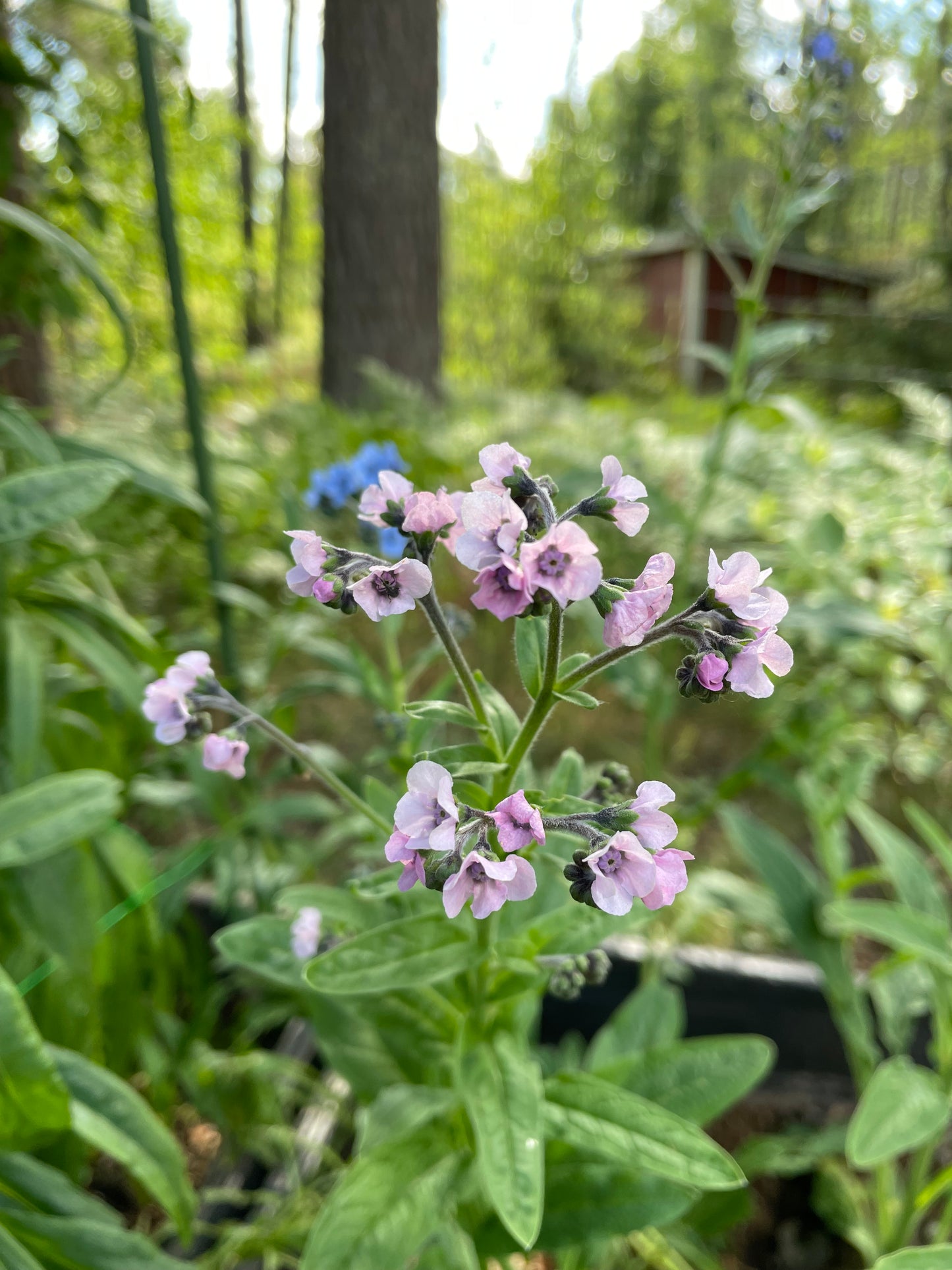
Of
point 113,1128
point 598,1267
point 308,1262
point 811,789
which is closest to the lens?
point 308,1262

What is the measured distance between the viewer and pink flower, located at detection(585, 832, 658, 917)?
1.38ft

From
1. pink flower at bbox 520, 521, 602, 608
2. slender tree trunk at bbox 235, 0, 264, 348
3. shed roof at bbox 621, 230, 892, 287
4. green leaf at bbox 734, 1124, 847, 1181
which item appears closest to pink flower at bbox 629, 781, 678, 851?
pink flower at bbox 520, 521, 602, 608

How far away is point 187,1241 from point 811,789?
1000 millimetres

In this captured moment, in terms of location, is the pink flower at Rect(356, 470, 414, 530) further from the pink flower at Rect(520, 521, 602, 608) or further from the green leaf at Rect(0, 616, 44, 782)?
the green leaf at Rect(0, 616, 44, 782)

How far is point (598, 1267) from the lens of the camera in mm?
1025

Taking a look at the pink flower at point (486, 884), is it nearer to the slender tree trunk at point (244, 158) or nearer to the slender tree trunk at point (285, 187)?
the slender tree trunk at point (244, 158)

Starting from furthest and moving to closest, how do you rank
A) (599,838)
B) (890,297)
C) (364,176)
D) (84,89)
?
(890,297), (364,176), (84,89), (599,838)

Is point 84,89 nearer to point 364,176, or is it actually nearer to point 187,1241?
point 364,176

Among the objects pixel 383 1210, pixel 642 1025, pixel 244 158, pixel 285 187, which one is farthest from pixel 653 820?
pixel 244 158

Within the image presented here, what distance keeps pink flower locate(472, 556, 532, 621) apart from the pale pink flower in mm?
23

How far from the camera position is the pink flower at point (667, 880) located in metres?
0.44

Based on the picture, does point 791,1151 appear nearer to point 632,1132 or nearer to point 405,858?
point 632,1132

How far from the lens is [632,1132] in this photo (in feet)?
2.07

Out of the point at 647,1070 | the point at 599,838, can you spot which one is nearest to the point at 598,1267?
the point at 647,1070
